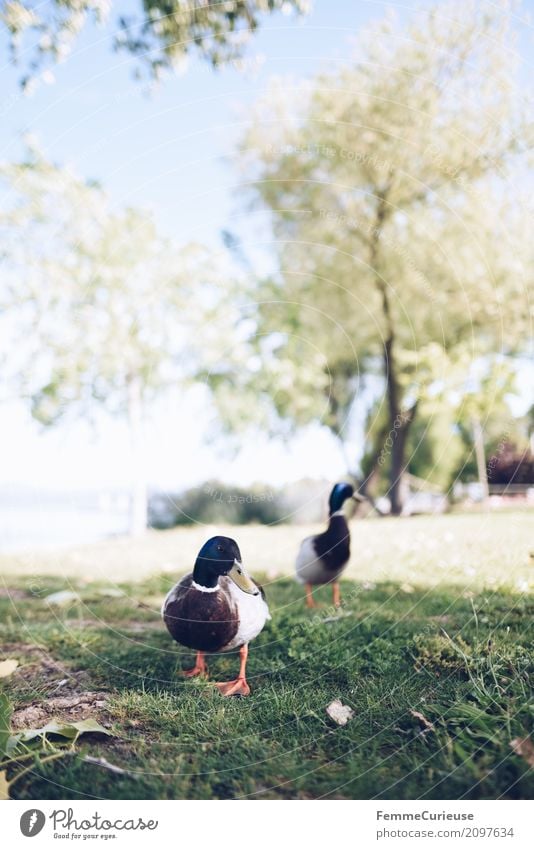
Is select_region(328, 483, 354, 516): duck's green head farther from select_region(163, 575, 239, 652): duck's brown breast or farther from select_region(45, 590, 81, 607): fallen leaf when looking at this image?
select_region(45, 590, 81, 607): fallen leaf

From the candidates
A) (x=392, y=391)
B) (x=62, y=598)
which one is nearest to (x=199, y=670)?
(x=62, y=598)

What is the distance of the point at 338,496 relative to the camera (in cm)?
444

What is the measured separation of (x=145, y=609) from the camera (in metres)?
4.59

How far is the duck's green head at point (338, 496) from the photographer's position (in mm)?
4410

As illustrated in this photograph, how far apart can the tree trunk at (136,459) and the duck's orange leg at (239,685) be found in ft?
27.8

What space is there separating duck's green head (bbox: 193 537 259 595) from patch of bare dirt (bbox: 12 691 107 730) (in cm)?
74

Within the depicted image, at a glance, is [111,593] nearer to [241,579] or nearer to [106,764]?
[241,579]

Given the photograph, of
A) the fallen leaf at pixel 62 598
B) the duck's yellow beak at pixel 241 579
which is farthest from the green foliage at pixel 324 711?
the fallen leaf at pixel 62 598

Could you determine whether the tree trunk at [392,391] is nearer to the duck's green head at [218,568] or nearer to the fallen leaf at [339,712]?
the duck's green head at [218,568]

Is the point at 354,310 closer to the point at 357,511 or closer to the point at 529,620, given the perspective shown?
the point at 357,511

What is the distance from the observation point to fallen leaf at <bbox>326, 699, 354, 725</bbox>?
8.48 feet

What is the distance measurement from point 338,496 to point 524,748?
233 centimetres

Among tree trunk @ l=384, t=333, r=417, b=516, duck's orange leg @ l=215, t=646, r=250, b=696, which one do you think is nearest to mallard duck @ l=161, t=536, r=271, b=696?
duck's orange leg @ l=215, t=646, r=250, b=696
